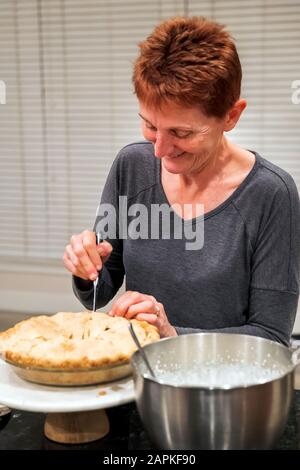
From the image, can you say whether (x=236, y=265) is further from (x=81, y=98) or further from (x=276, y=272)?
(x=81, y=98)

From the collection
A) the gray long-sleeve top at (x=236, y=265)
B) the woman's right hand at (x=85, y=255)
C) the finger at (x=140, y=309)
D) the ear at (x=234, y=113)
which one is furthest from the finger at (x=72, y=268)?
the ear at (x=234, y=113)

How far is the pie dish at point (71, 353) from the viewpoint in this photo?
104 cm

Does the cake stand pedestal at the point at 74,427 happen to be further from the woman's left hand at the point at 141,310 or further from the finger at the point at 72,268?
the finger at the point at 72,268

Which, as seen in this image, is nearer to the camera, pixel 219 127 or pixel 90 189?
pixel 219 127

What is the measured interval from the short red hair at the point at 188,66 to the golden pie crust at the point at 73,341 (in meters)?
0.48

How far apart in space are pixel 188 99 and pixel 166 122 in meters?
0.07

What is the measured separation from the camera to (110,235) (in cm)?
173

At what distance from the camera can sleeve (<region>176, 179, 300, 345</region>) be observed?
4.79ft

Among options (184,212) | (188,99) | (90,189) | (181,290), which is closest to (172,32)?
(188,99)

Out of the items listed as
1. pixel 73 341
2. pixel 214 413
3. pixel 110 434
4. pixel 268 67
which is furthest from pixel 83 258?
pixel 268 67

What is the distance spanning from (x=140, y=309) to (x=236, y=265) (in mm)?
359

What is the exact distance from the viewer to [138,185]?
1.69 meters
